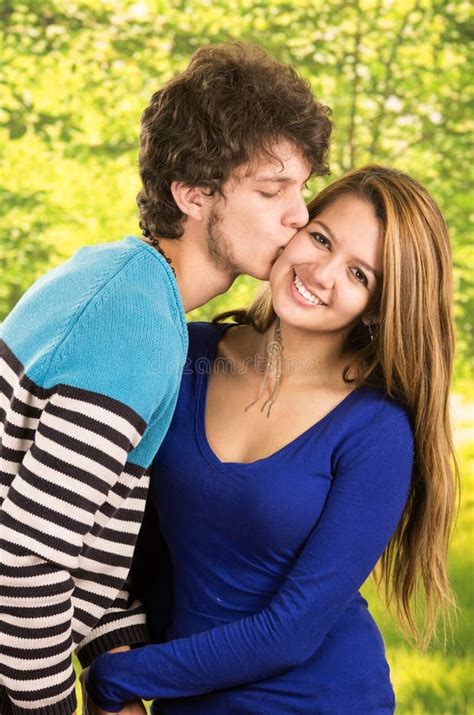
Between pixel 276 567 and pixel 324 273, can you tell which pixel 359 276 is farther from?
pixel 276 567

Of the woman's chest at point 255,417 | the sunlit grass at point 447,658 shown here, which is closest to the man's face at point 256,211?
the woman's chest at point 255,417

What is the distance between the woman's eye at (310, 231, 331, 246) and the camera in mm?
1836

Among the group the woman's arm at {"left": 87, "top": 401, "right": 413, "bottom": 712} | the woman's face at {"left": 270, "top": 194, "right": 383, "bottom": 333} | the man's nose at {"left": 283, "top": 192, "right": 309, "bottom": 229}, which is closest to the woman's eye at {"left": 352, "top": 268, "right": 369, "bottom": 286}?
the woman's face at {"left": 270, "top": 194, "right": 383, "bottom": 333}

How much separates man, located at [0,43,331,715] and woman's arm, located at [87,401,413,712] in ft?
0.43

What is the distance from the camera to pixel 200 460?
70.8 inches

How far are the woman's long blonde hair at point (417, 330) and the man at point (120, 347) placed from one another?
0.51 feet

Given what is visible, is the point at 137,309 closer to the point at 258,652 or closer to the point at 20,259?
the point at 258,652

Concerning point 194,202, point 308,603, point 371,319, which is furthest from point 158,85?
point 308,603

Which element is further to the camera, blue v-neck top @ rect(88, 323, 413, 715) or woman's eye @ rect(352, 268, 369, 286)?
woman's eye @ rect(352, 268, 369, 286)

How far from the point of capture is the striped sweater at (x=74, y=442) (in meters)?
1.46

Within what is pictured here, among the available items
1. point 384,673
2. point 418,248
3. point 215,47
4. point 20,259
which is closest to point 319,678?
point 384,673

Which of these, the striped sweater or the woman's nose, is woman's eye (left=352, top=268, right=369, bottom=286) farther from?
the striped sweater

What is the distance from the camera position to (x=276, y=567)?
1760 mm

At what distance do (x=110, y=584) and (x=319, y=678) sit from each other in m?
0.40
